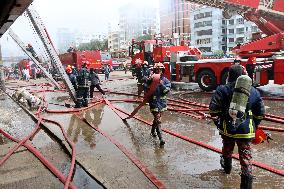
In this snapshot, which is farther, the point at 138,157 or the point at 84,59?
the point at 84,59

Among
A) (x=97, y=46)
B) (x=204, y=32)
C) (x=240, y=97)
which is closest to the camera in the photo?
(x=240, y=97)

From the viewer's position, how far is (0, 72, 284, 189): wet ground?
4.35m

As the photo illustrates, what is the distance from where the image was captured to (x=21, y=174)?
15.8 feet

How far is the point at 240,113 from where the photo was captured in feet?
11.6

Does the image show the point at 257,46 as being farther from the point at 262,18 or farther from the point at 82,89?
the point at 82,89

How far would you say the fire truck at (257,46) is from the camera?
1172 cm

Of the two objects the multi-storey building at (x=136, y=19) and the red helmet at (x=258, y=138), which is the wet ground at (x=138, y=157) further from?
the multi-storey building at (x=136, y=19)

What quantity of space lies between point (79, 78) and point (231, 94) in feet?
24.5

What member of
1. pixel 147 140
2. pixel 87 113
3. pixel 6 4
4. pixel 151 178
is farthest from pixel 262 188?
pixel 87 113

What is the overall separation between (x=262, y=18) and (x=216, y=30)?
71.0 metres

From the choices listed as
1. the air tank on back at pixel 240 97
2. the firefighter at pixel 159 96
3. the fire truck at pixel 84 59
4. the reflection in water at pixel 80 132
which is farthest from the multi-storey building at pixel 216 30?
the air tank on back at pixel 240 97

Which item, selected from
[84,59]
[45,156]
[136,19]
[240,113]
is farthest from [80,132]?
[136,19]

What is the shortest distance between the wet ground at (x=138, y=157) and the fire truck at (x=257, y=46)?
3.71 metres

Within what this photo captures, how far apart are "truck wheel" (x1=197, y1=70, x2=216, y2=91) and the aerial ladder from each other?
5.36 feet
